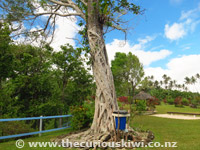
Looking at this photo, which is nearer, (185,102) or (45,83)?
(45,83)

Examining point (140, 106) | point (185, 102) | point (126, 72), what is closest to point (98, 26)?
point (140, 106)

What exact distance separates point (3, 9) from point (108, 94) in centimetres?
714

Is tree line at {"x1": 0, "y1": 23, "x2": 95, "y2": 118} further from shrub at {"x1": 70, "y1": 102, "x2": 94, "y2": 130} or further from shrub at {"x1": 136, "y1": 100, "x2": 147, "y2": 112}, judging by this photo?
shrub at {"x1": 136, "y1": 100, "x2": 147, "y2": 112}

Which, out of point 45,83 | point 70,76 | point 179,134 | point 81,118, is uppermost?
point 70,76

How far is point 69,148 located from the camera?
4609mm

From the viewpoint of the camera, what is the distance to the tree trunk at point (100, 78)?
235 inches

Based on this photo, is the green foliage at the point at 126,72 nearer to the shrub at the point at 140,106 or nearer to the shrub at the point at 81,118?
the shrub at the point at 140,106

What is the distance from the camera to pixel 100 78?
21.0 ft

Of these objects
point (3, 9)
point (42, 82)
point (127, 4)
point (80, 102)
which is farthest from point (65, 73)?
point (127, 4)

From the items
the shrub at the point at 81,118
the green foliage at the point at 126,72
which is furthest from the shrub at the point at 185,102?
the shrub at the point at 81,118

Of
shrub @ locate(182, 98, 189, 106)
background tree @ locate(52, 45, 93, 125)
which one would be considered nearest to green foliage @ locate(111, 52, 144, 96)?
shrub @ locate(182, 98, 189, 106)

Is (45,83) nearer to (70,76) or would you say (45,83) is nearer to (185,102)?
(70,76)

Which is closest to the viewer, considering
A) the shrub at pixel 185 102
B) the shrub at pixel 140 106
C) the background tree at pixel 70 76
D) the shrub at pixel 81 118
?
the shrub at pixel 81 118

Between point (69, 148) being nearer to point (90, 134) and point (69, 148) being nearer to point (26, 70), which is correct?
point (90, 134)
